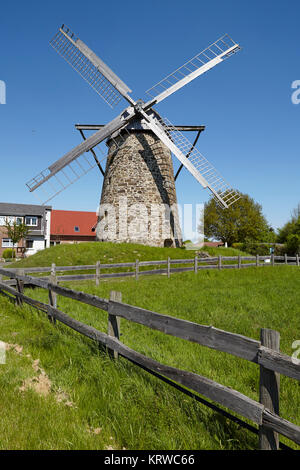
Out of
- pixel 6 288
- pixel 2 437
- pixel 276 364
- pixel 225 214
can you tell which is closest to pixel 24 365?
pixel 2 437

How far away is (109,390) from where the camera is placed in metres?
3.74

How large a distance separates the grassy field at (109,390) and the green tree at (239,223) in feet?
131

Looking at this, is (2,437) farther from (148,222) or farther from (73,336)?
(148,222)

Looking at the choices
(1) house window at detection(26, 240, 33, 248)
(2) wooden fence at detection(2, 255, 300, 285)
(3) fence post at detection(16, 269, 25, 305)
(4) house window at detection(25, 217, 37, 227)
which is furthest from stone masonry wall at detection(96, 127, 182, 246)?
(4) house window at detection(25, 217, 37, 227)

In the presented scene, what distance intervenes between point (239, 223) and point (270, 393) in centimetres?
4665

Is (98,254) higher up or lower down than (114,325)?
higher up

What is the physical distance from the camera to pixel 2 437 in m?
2.92

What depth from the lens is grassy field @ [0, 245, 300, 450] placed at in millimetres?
2926

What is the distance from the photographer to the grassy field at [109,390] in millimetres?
2926

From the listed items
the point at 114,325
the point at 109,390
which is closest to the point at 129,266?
the point at 114,325

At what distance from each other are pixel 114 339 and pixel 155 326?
0.99 m

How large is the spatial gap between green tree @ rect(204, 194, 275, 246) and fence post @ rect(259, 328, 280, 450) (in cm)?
4467

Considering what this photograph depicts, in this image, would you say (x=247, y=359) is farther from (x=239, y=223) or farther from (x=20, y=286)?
(x=239, y=223)

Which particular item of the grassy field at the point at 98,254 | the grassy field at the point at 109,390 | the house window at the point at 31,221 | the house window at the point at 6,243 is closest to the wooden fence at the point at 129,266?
the grassy field at the point at 98,254
